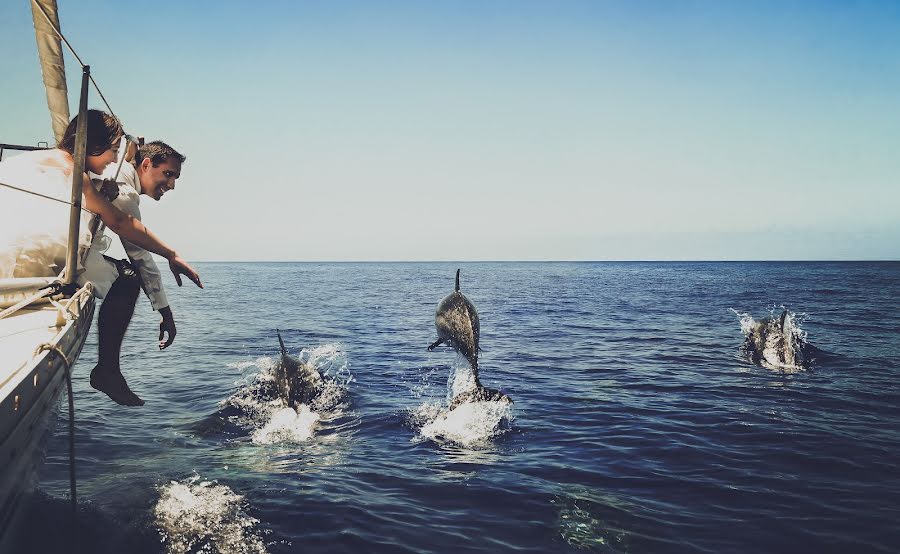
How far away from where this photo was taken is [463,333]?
9438 mm

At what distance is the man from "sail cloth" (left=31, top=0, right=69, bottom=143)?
8.26 ft

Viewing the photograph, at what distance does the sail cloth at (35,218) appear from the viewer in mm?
3676

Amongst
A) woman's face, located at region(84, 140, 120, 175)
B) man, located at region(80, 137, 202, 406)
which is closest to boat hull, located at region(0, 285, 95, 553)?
woman's face, located at region(84, 140, 120, 175)

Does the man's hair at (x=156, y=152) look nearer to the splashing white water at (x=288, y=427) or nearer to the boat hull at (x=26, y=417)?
the boat hull at (x=26, y=417)

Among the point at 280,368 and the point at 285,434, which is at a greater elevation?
the point at 280,368

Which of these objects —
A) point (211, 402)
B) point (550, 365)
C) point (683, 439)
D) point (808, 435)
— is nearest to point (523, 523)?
point (683, 439)

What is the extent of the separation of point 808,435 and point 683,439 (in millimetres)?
2234

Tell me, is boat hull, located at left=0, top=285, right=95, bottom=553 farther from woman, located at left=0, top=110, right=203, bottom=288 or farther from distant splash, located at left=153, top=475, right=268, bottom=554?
distant splash, located at left=153, top=475, right=268, bottom=554

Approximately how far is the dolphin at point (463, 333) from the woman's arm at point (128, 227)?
215 inches

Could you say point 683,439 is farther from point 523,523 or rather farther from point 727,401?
point 523,523

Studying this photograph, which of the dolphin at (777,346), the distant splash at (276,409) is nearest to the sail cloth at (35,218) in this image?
the distant splash at (276,409)

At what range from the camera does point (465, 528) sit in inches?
231

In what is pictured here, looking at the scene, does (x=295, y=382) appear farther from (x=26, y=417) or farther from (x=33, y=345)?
(x=26, y=417)

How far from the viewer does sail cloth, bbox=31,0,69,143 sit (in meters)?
6.06
